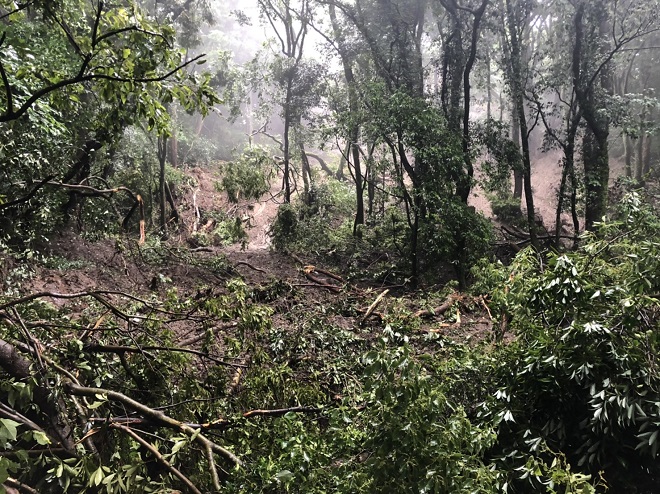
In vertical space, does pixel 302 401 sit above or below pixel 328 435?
below

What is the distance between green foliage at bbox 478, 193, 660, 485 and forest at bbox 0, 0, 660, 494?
19 mm

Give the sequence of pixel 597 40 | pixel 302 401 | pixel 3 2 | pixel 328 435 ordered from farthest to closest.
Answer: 1. pixel 597 40
2. pixel 302 401
3. pixel 3 2
4. pixel 328 435

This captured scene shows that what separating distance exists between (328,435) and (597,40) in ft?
37.8

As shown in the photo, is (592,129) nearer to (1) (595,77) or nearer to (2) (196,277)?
(1) (595,77)

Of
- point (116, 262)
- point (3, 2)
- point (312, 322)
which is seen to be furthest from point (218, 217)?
point (3, 2)

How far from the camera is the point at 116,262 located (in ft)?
24.5

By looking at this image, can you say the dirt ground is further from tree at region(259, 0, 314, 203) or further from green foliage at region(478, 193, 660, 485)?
tree at region(259, 0, 314, 203)

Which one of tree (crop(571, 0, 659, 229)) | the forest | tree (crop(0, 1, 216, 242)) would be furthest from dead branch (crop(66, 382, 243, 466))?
tree (crop(571, 0, 659, 229))

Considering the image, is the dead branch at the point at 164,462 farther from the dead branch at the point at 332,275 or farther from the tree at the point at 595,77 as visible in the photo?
the tree at the point at 595,77

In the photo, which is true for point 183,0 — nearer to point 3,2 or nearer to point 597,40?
point 597,40

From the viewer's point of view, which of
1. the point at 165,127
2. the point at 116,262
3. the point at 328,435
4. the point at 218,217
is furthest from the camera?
the point at 218,217

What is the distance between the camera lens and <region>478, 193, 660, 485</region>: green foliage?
2797 millimetres

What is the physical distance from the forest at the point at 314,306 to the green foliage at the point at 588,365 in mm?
19

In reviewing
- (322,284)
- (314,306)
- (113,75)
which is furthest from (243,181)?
(113,75)
